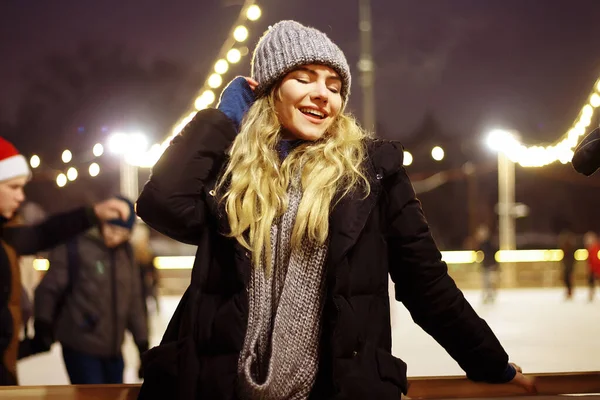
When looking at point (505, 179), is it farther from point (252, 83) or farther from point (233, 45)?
Answer: point (252, 83)

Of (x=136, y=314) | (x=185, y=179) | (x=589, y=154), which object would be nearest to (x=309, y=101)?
(x=185, y=179)

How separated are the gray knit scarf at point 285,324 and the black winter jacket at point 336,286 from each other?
0.03m

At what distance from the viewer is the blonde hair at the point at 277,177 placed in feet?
4.32

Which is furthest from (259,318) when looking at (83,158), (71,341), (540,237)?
(540,237)

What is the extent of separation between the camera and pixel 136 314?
3.71 m

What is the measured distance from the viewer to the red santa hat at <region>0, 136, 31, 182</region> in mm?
2467

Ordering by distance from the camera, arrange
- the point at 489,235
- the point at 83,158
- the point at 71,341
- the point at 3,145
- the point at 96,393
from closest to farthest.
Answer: the point at 96,393 → the point at 3,145 → the point at 71,341 → the point at 83,158 → the point at 489,235

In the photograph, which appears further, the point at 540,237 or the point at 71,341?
the point at 540,237

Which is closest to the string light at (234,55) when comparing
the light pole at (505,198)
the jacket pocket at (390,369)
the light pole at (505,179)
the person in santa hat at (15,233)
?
the person in santa hat at (15,233)

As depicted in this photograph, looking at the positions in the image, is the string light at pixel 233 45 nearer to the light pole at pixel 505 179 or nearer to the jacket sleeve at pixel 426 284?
the jacket sleeve at pixel 426 284

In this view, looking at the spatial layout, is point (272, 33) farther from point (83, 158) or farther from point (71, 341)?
point (83, 158)

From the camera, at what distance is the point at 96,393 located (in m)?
1.61

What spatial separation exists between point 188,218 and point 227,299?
19 cm

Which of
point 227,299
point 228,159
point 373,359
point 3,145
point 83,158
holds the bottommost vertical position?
point 373,359
